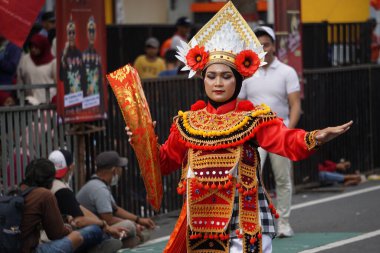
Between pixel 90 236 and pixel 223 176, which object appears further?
pixel 90 236

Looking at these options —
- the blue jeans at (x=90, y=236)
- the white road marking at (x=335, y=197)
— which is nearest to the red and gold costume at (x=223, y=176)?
the blue jeans at (x=90, y=236)

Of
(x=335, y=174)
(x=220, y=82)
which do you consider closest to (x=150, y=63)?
(x=335, y=174)

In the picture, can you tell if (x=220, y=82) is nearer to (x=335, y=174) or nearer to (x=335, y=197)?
(x=335, y=197)

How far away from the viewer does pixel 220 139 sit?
7.79 m

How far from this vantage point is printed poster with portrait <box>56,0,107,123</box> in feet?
40.4

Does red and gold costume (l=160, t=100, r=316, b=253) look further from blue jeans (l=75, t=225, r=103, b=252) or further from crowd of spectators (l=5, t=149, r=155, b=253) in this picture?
blue jeans (l=75, t=225, r=103, b=252)

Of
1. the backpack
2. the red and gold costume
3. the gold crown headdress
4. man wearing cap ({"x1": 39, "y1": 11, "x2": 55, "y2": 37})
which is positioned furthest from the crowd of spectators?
man wearing cap ({"x1": 39, "y1": 11, "x2": 55, "y2": 37})

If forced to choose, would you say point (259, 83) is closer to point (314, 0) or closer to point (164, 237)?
point (164, 237)

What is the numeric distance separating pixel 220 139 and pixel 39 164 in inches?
124

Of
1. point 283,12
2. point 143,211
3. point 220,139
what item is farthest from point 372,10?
point 220,139

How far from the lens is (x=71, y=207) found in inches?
432

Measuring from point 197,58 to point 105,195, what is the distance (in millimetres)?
3955

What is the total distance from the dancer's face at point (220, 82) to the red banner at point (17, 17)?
13.5ft

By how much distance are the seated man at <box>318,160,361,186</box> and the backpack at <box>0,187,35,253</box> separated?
7184 mm
